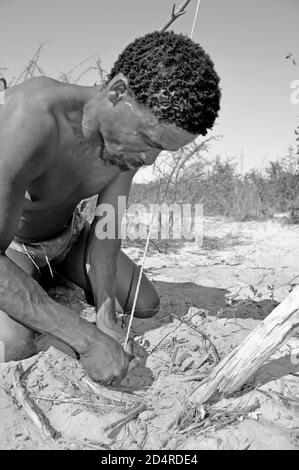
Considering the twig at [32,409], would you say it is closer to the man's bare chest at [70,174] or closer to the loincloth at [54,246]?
the loincloth at [54,246]

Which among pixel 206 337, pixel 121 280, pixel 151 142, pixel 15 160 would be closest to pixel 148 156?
pixel 151 142

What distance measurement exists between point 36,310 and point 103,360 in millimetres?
301

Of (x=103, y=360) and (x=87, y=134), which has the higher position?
(x=87, y=134)

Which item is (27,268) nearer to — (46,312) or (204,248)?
(46,312)

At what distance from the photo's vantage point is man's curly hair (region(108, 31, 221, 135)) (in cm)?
147

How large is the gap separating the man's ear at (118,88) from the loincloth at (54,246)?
0.98m

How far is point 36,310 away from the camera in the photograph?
5.01ft

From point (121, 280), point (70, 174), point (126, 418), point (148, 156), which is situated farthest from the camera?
point (121, 280)

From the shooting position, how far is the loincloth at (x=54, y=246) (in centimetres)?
224

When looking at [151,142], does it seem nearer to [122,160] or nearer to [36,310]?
[122,160]

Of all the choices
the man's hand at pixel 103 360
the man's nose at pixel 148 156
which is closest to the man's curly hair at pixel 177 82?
the man's nose at pixel 148 156

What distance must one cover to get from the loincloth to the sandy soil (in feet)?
1.06

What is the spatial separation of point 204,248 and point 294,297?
2.66 m

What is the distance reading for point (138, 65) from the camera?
1.53 metres
